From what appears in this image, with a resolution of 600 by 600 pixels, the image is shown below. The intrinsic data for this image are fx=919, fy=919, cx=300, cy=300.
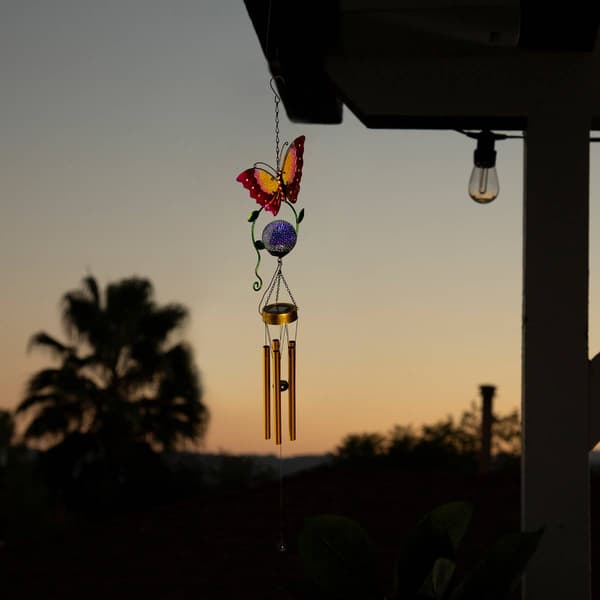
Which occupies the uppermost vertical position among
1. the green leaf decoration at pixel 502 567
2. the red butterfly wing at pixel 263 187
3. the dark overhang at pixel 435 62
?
the dark overhang at pixel 435 62

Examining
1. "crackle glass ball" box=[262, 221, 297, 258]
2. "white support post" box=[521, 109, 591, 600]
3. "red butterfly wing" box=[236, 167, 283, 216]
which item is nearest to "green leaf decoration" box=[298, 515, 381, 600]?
"white support post" box=[521, 109, 591, 600]

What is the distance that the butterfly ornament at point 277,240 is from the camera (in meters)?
2.58

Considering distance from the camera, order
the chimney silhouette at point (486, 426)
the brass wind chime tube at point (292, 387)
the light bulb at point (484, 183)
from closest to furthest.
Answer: the brass wind chime tube at point (292, 387) → the light bulb at point (484, 183) → the chimney silhouette at point (486, 426)

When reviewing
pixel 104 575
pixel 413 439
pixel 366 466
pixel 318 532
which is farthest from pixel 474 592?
pixel 413 439

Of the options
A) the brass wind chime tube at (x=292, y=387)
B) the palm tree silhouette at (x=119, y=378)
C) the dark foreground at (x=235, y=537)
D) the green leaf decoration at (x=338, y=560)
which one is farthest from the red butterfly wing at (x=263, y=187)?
the palm tree silhouette at (x=119, y=378)

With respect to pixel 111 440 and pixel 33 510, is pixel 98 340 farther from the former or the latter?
pixel 33 510

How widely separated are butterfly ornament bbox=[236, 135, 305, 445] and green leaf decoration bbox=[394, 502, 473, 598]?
0.50 meters

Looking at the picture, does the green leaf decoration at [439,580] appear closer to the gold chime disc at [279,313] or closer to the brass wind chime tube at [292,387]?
the brass wind chime tube at [292,387]

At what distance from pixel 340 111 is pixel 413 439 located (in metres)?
5.86

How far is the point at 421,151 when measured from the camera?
19.1 ft

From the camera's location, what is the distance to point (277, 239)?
2.66m

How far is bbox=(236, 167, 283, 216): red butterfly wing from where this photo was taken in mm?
2684

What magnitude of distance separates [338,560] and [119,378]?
692 centimetres

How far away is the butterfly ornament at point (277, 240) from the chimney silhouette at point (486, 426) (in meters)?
4.83
